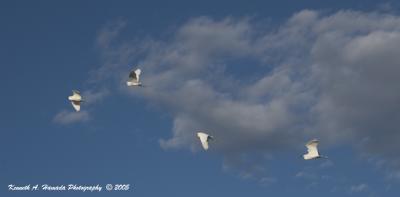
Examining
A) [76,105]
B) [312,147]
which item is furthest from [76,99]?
[312,147]

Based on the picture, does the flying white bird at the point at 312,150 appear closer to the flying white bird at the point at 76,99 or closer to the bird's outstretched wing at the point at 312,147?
the bird's outstretched wing at the point at 312,147

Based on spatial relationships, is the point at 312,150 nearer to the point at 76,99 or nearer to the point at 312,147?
Answer: the point at 312,147

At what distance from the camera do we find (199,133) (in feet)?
355

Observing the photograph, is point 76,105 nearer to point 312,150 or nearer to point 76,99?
point 76,99

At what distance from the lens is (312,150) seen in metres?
111

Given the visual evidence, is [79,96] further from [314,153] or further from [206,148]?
[314,153]

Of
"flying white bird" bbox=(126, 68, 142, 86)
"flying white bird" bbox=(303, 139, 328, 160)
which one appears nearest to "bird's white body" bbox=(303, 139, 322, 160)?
"flying white bird" bbox=(303, 139, 328, 160)

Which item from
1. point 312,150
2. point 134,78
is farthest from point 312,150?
point 134,78

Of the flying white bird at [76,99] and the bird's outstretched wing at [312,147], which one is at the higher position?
the flying white bird at [76,99]

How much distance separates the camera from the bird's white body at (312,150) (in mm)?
109500

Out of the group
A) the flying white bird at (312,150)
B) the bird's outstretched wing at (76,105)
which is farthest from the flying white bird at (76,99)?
the flying white bird at (312,150)

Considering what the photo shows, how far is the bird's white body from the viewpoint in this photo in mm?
109500

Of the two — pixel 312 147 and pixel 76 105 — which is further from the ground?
pixel 76 105

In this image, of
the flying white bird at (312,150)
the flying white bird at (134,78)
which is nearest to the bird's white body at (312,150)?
the flying white bird at (312,150)
